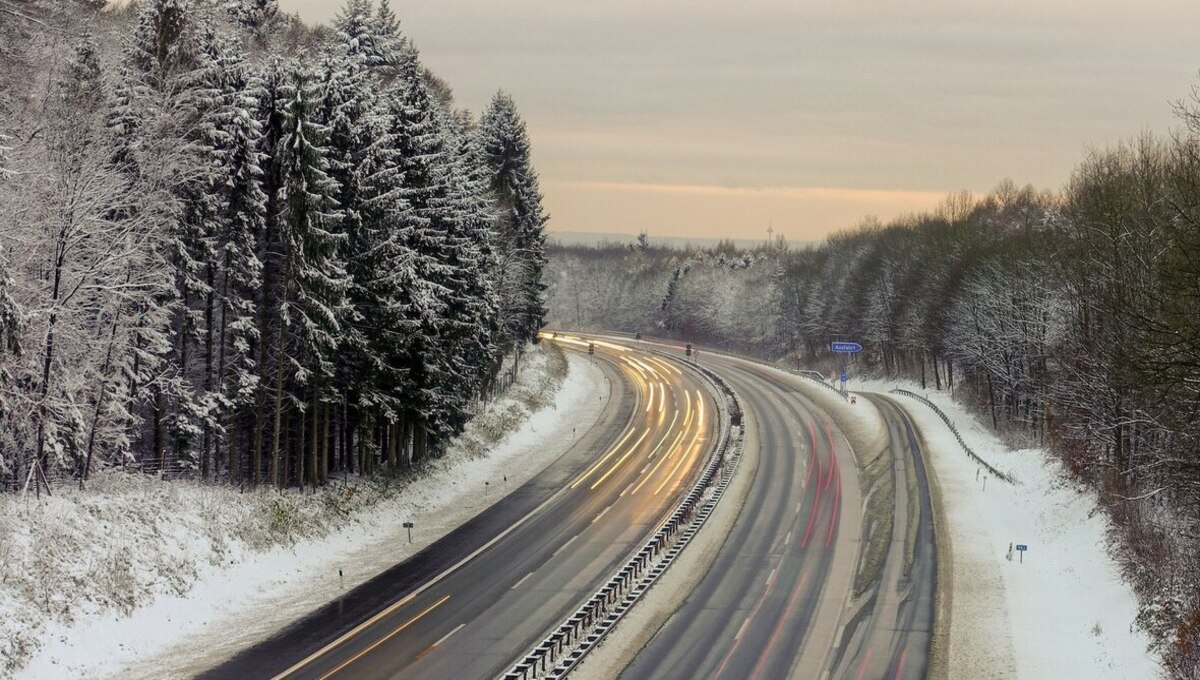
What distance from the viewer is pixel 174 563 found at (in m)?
33.7

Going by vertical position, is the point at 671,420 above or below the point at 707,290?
below

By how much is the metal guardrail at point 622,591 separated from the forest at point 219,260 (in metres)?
12.2

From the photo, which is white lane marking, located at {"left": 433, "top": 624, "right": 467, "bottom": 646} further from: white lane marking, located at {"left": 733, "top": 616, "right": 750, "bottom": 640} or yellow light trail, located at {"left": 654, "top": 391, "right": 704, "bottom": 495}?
yellow light trail, located at {"left": 654, "top": 391, "right": 704, "bottom": 495}

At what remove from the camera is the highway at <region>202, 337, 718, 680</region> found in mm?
29906

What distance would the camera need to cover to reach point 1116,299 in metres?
46.5

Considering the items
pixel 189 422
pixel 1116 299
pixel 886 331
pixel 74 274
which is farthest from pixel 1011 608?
pixel 886 331

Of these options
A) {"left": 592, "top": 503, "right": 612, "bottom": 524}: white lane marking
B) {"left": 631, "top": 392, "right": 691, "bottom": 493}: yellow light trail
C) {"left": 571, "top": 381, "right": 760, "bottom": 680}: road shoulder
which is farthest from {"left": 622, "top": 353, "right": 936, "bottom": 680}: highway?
{"left": 592, "top": 503, "right": 612, "bottom": 524}: white lane marking

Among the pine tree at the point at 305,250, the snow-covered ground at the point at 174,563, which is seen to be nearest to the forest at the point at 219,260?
the pine tree at the point at 305,250

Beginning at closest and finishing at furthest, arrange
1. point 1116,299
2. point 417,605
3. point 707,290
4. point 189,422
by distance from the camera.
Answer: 1. point 417,605
2. point 189,422
3. point 1116,299
4. point 707,290

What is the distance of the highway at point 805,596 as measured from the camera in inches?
1185

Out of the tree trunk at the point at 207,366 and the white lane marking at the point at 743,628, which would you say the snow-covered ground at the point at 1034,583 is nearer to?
the white lane marking at the point at 743,628

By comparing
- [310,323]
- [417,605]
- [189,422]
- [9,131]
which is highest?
[9,131]

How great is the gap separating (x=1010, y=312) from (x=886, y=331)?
39.7 metres

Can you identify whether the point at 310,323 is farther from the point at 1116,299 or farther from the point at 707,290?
the point at 707,290
